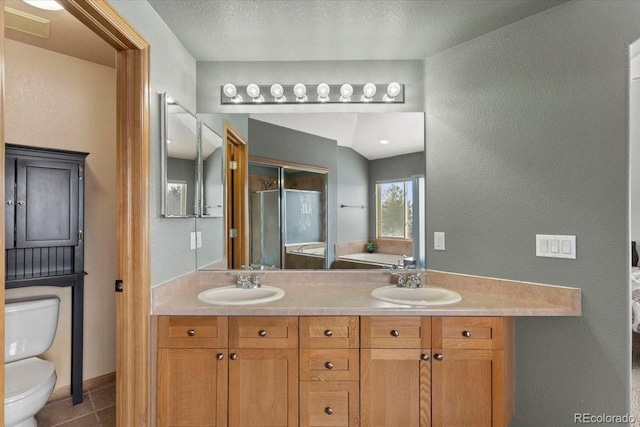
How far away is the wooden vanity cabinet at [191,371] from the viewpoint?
1578 millimetres

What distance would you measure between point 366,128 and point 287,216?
31.0 inches

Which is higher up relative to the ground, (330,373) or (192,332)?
(192,332)

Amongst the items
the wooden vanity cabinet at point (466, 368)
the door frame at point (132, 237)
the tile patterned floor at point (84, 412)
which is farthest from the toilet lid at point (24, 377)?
the wooden vanity cabinet at point (466, 368)

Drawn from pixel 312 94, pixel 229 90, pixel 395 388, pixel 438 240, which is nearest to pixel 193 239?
pixel 229 90

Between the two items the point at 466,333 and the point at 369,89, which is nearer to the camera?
the point at 466,333

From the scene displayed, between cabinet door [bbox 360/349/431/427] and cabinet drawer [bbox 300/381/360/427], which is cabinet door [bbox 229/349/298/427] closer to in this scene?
cabinet drawer [bbox 300/381/360/427]

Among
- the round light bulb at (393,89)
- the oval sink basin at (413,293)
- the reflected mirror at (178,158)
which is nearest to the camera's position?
the reflected mirror at (178,158)

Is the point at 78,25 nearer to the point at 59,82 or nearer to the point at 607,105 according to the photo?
the point at 59,82

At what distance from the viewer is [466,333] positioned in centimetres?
156

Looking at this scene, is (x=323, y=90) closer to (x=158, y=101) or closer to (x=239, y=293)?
(x=158, y=101)

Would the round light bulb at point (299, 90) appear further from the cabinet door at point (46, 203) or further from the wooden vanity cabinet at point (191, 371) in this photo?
the cabinet door at point (46, 203)

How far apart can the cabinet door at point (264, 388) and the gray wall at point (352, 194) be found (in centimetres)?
86

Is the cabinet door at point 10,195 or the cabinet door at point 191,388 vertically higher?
the cabinet door at point 10,195

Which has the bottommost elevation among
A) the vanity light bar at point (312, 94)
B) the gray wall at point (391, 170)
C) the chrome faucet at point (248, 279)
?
the chrome faucet at point (248, 279)
